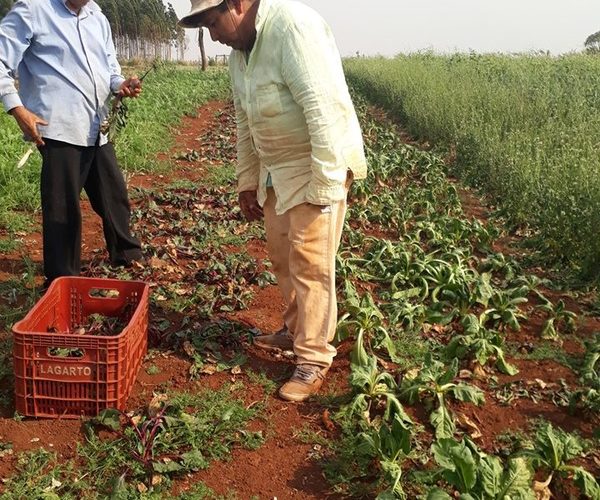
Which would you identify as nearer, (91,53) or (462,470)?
(462,470)

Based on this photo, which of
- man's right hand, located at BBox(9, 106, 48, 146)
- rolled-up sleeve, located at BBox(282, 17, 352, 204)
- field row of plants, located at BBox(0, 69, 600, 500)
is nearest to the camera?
field row of plants, located at BBox(0, 69, 600, 500)

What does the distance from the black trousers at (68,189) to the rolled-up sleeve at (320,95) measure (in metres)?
1.92

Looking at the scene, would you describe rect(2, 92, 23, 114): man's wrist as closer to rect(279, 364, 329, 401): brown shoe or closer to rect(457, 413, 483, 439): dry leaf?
rect(279, 364, 329, 401): brown shoe

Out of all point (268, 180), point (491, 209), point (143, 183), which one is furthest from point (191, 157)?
point (268, 180)

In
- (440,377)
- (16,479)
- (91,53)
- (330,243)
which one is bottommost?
(16,479)

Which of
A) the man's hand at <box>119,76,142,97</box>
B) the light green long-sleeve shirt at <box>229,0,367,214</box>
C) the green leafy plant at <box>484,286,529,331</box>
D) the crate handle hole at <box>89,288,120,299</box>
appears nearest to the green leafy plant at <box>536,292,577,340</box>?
the green leafy plant at <box>484,286,529,331</box>

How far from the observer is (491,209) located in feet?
23.1

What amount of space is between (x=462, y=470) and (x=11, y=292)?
3.26m

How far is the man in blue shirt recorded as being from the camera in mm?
3693

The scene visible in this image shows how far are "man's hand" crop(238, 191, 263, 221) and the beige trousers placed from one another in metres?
0.23

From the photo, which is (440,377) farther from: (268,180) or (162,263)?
(162,263)

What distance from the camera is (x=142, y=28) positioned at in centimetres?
4553

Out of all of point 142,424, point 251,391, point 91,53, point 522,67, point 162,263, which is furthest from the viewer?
point 522,67

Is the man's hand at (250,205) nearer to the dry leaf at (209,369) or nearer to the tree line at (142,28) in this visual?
the dry leaf at (209,369)
